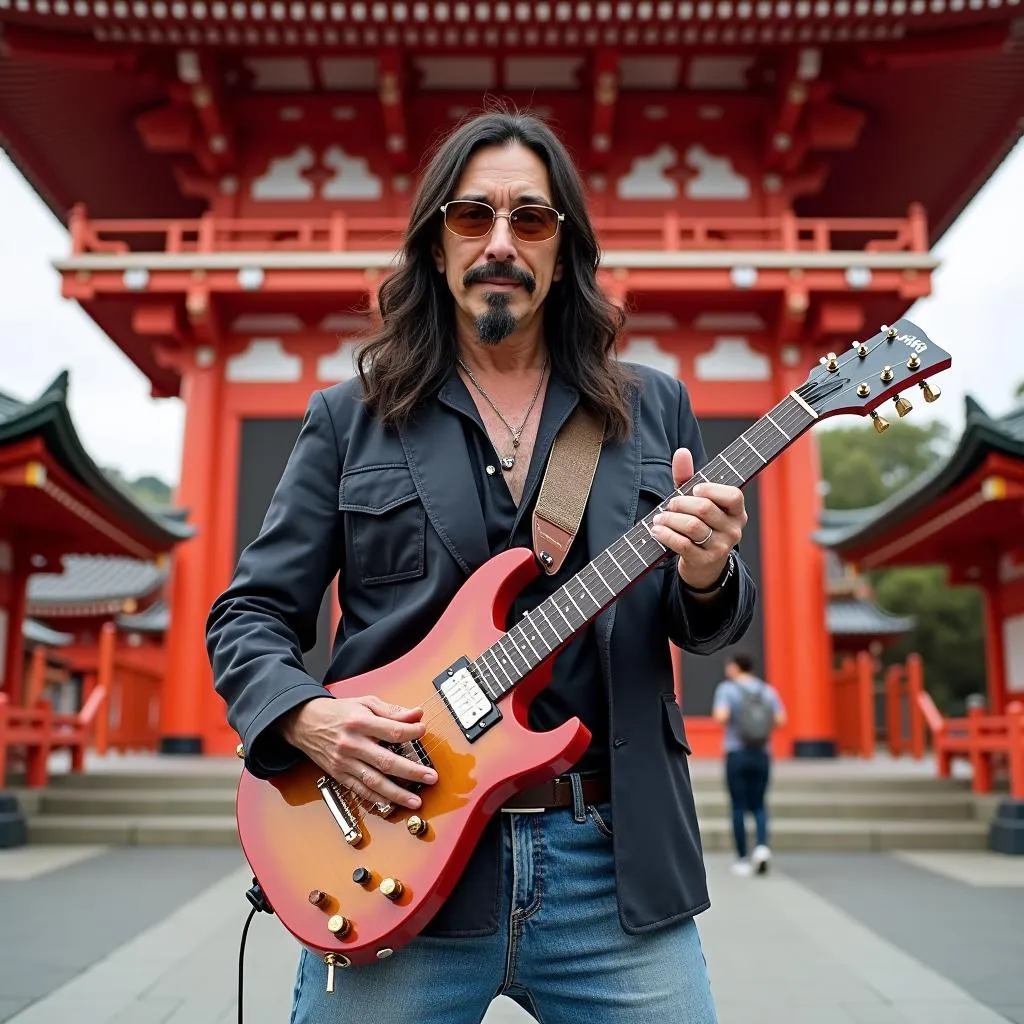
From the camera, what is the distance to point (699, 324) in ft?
35.8

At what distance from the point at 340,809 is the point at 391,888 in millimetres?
169

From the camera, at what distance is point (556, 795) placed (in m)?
1.55

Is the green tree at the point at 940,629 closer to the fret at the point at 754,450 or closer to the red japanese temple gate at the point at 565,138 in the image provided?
the red japanese temple gate at the point at 565,138

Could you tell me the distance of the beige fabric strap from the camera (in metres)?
1.65

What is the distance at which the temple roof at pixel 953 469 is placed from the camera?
7262 millimetres

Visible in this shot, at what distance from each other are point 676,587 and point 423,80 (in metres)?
10.7

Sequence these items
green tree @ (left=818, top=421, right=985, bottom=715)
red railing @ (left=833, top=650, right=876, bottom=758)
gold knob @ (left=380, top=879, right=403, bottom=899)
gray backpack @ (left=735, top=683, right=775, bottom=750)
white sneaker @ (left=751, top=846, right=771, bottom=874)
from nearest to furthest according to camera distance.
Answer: gold knob @ (left=380, top=879, right=403, bottom=899), white sneaker @ (left=751, top=846, right=771, bottom=874), gray backpack @ (left=735, top=683, right=775, bottom=750), red railing @ (left=833, top=650, right=876, bottom=758), green tree @ (left=818, top=421, right=985, bottom=715)

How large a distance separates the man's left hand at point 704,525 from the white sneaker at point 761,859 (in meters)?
5.28

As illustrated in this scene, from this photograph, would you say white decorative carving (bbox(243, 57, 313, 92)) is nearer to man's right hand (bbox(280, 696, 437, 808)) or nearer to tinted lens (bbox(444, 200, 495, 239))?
tinted lens (bbox(444, 200, 495, 239))

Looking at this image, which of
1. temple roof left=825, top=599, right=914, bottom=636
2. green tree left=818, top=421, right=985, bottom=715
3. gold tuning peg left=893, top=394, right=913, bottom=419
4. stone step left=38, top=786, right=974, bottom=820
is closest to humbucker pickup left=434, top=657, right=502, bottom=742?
gold tuning peg left=893, top=394, right=913, bottom=419

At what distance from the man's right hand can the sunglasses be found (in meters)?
0.88

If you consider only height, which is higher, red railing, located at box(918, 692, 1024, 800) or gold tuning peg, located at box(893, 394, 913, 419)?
gold tuning peg, located at box(893, 394, 913, 419)

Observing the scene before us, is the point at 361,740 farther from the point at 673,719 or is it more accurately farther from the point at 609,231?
the point at 609,231

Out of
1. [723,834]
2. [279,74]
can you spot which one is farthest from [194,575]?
[723,834]
